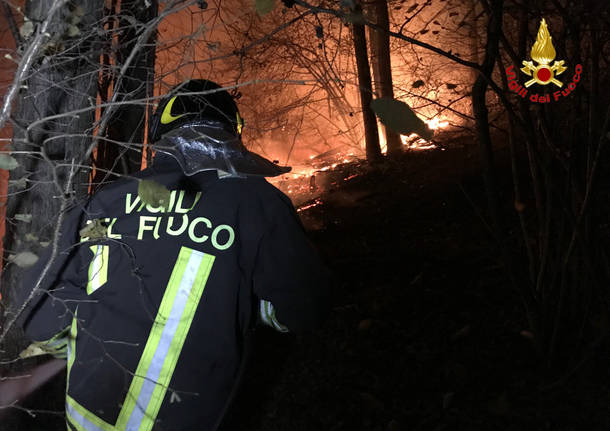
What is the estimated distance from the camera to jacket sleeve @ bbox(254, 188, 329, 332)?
1.99m

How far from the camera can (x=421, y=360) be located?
405cm

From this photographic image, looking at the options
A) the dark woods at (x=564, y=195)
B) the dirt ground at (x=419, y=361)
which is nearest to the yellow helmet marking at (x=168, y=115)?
the dirt ground at (x=419, y=361)

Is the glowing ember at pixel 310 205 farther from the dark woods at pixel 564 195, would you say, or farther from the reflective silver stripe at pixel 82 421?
the reflective silver stripe at pixel 82 421

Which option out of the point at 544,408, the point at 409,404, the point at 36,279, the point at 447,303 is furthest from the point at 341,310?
the point at 36,279

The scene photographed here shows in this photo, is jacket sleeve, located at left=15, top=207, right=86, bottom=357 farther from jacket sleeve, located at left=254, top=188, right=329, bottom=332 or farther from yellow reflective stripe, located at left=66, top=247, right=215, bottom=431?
jacket sleeve, located at left=254, top=188, right=329, bottom=332

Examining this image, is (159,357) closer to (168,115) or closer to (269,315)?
(269,315)

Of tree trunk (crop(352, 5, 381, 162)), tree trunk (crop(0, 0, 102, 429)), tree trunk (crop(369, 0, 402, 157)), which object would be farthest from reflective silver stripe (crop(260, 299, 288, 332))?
tree trunk (crop(369, 0, 402, 157))

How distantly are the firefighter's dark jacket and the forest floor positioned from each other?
33 centimetres

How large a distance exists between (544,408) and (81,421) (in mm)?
2880

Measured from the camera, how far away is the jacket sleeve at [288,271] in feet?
6.53

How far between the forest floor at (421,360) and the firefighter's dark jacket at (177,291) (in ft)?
1.07

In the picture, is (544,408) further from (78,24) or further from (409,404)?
(78,24)

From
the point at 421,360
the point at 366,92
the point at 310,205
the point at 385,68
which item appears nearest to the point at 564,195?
the point at 421,360

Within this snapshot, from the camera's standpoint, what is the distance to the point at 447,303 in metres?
4.70
